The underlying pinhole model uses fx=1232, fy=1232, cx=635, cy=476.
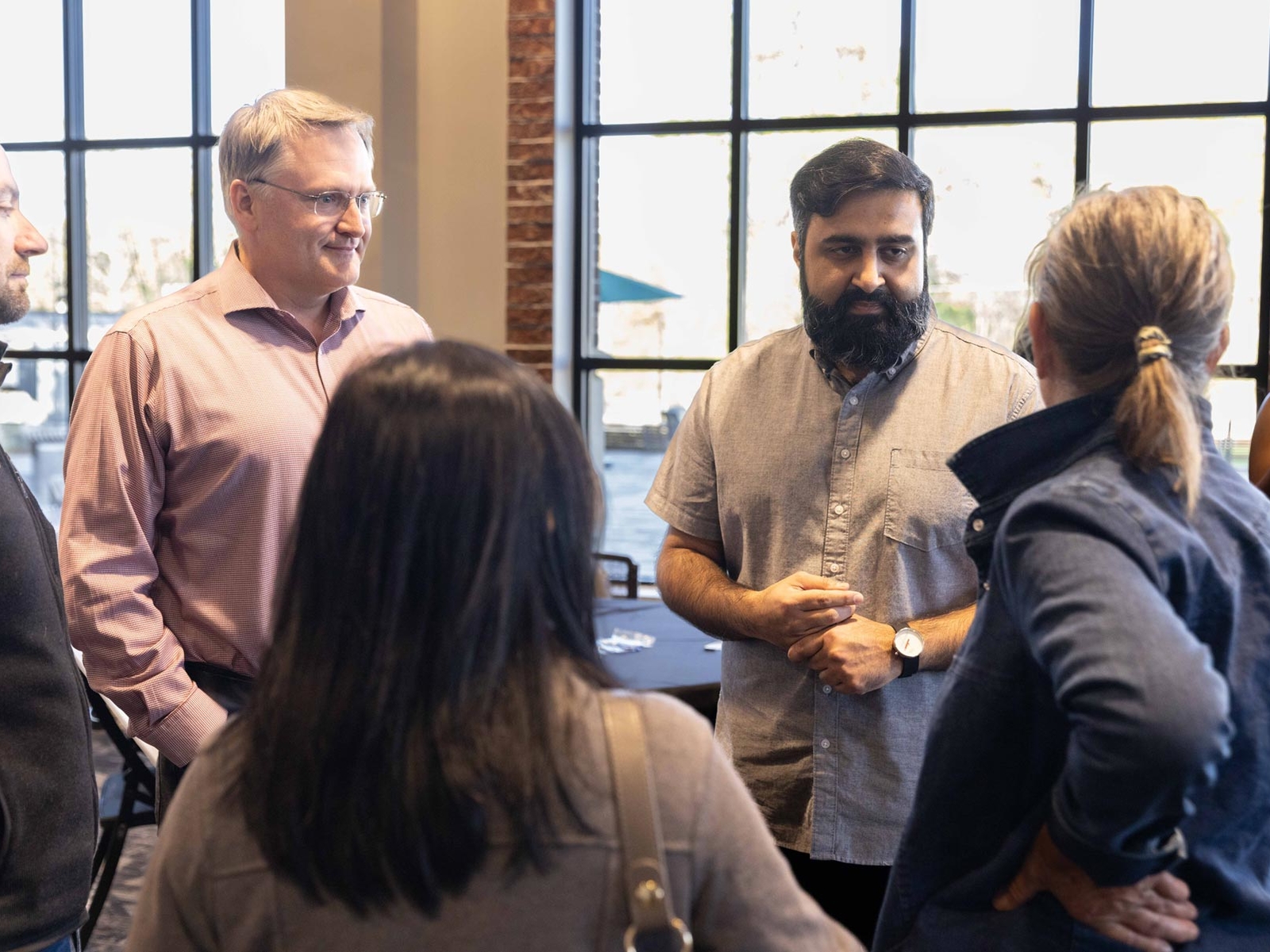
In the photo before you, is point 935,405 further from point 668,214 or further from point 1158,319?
point 668,214

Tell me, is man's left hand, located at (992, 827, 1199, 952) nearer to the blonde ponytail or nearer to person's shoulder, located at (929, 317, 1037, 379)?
the blonde ponytail

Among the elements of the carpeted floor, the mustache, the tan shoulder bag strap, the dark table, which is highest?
the mustache

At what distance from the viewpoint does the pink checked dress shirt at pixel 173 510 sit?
1.96 meters

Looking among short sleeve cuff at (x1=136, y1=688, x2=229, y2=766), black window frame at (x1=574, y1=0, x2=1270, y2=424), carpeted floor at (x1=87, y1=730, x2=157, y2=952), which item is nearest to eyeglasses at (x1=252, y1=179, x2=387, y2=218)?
short sleeve cuff at (x1=136, y1=688, x2=229, y2=766)

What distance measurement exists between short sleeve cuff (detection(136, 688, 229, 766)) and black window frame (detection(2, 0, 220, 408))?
4.28m

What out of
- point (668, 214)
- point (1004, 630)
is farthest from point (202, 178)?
point (1004, 630)

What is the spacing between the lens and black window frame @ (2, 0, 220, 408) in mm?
5840

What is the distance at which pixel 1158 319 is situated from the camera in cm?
120

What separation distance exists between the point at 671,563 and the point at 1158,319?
1.01 m

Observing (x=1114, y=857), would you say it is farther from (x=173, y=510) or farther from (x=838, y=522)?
(x=173, y=510)

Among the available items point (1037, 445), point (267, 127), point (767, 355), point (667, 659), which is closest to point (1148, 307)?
point (1037, 445)

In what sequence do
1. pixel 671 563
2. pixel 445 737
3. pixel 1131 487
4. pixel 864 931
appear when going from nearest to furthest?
pixel 445 737
pixel 1131 487
pixel 864 931
pixel 671 563

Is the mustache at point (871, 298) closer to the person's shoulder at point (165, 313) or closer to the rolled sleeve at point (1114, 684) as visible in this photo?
→ the rolled sleeve at point (1114, 684)

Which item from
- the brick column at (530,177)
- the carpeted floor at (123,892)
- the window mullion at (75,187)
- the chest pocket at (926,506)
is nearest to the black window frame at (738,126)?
the brick column at (530,177)
